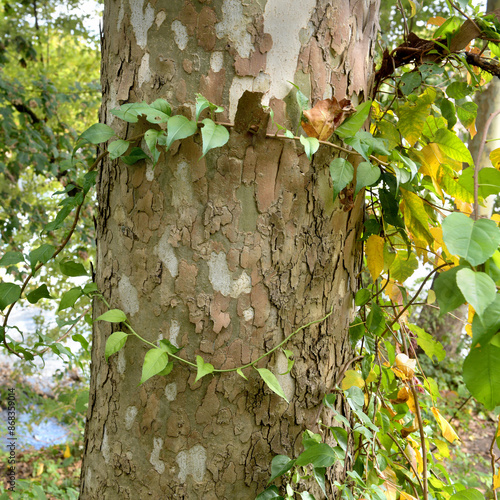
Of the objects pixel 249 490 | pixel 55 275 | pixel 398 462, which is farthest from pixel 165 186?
pixel 55 275

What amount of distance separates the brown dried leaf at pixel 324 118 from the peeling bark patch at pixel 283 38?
7 cm

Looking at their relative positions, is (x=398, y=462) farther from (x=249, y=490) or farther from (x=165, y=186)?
(x=165, y=186)

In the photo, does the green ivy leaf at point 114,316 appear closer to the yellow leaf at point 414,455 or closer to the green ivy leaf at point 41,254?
the green ivy leaf at point 41,254

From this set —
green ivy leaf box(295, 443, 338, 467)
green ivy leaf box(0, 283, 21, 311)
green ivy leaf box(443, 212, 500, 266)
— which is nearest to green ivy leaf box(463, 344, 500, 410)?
green ivy leaf box(443, 212, 500, 266)

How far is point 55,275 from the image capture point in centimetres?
421

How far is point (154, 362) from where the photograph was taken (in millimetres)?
834

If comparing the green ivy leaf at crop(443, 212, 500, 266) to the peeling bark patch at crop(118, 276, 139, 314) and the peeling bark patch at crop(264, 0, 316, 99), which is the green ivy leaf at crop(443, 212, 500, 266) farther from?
the peeling bark patch at crop(118, 276, 139, 314)

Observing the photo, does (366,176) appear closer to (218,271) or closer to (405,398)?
(218,271)

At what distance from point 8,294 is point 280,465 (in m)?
0.76

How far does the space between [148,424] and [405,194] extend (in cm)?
79

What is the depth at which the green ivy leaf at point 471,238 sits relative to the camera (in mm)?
602

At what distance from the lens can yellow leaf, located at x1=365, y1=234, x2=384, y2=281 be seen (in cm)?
108

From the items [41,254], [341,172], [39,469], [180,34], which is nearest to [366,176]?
[341,172]

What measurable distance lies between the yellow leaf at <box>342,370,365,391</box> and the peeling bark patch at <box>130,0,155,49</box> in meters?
0.85
